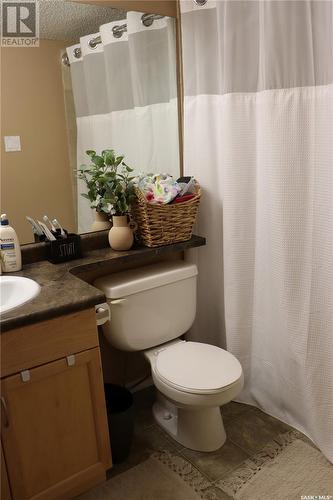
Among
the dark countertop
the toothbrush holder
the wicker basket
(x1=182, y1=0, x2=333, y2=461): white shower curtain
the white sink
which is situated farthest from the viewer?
the wicker basket

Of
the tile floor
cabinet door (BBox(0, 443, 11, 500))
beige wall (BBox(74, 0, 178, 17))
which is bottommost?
the tile floor

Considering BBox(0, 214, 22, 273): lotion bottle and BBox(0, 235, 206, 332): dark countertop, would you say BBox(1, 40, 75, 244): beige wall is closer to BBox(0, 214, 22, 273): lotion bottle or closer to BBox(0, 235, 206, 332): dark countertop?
BBox(0, 214, 22, 273): lotion bottle

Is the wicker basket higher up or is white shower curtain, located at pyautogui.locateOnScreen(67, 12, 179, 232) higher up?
white shower curtain, located at pyautogui.locateOnScreen(67, 12, 179, 232)

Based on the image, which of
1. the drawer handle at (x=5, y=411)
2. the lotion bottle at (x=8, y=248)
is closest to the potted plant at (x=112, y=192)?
the lotion bottle at (x=8, y=248)

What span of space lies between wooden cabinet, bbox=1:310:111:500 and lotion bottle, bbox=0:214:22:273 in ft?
1.52

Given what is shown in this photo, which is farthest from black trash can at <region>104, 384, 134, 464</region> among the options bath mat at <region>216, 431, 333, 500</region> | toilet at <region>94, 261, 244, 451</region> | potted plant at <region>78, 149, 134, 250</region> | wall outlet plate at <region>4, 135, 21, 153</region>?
wall outlet plate at <region>4, 135, 21, 153</region>

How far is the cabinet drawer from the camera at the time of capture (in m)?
1.19

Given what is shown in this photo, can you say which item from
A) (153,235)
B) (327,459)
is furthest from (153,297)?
(327,459)

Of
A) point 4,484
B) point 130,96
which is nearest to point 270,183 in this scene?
point 130,96

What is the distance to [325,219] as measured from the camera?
5.06 feet

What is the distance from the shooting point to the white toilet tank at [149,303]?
5.50 feet

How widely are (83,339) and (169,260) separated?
765mm

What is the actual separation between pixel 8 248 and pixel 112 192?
19.0 inches

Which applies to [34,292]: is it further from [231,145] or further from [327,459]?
[327,459]
